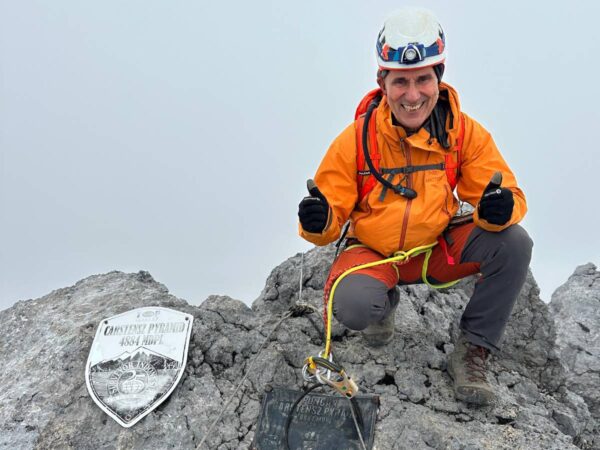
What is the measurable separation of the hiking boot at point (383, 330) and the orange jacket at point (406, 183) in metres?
0.46

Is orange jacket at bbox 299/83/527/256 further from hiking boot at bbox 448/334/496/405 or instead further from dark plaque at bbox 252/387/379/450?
dark plaque at bbox 252/387/379/450

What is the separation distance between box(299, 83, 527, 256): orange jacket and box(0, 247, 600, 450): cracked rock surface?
A: 2.86ft

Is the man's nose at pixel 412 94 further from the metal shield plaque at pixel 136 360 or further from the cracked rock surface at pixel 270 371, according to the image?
the metal shield plaque at pixel 136 360

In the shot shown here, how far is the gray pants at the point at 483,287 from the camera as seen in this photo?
4.02 m

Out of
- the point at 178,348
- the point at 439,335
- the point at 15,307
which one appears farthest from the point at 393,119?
the point at 15,307

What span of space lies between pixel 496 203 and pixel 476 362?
3.45 ft

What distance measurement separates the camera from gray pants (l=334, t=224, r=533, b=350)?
402 centimetres

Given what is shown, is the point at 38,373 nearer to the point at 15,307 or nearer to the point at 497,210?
the point at 15,307

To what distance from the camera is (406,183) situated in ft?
13.5

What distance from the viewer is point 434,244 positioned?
432cm

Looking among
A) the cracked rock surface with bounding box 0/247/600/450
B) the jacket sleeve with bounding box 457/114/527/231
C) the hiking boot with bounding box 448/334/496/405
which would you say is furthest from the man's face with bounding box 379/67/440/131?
the cracked rock surface with bounding box 0/247/600/450

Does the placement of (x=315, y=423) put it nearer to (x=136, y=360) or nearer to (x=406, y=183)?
(x=136, y=360)

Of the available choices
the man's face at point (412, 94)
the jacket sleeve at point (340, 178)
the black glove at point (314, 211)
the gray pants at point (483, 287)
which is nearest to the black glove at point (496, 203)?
the gray pants at point (483, 287)

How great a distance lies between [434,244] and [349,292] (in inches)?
25.4
